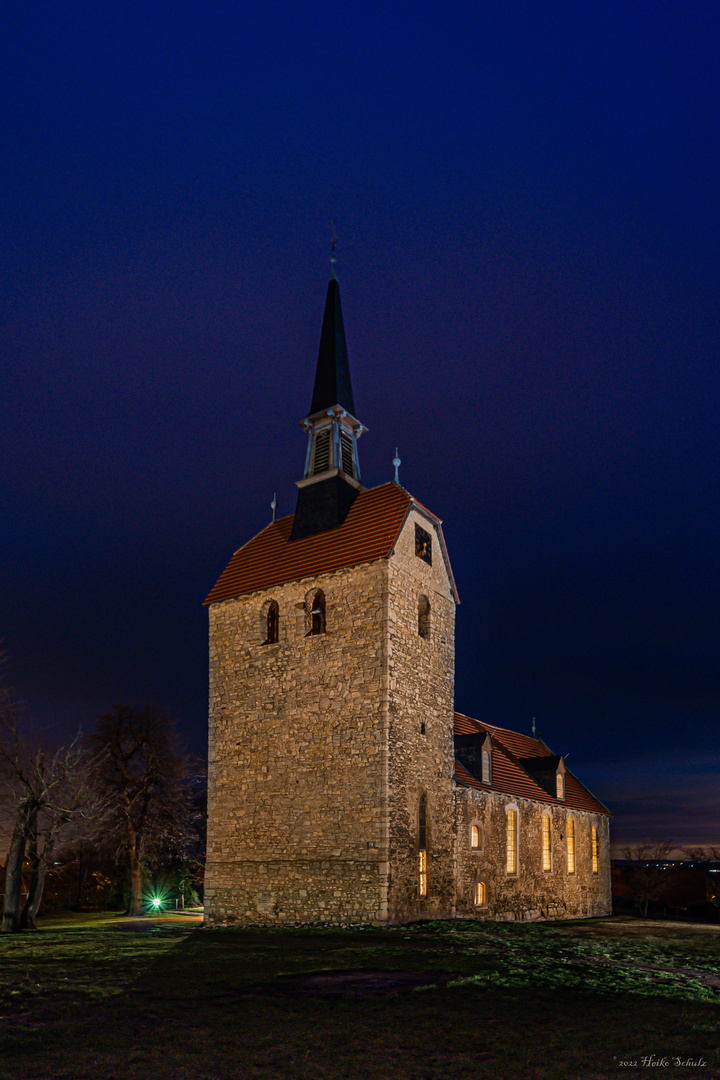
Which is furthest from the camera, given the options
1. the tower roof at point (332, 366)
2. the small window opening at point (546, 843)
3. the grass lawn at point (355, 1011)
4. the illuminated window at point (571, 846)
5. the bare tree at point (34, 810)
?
the illuminated window at point (571, 846)

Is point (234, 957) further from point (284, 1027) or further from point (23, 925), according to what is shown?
point (23, 925)

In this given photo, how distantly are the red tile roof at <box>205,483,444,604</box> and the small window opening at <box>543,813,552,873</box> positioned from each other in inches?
547

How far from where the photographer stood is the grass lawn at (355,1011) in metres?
7.10

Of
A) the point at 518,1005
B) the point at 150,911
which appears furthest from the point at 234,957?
the point at 150,911

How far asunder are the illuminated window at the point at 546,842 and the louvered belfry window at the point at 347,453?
1578 centimetres

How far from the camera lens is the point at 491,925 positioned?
20125 millimetres

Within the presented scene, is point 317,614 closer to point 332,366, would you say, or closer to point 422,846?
point 422,846

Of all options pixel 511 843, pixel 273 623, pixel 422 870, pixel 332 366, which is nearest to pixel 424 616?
pixel 273 623

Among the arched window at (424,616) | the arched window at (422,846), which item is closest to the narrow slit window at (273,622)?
the arched window at (424,616)

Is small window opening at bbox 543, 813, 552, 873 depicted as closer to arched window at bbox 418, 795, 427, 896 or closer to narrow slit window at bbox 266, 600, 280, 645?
arched window at bbox 418, 795, 427, 896

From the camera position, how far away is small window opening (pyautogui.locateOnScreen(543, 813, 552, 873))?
99.2 feet

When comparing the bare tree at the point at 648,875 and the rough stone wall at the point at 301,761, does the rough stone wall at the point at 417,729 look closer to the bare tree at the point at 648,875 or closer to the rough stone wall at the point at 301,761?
the rough stone wall at the point at 301,761

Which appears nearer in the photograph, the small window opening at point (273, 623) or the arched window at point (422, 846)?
the arched window at point (422, 846)

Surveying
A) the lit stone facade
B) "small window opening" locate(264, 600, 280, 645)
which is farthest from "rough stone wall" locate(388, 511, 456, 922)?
"small window opening" locate(264, 600, 280, 645)
